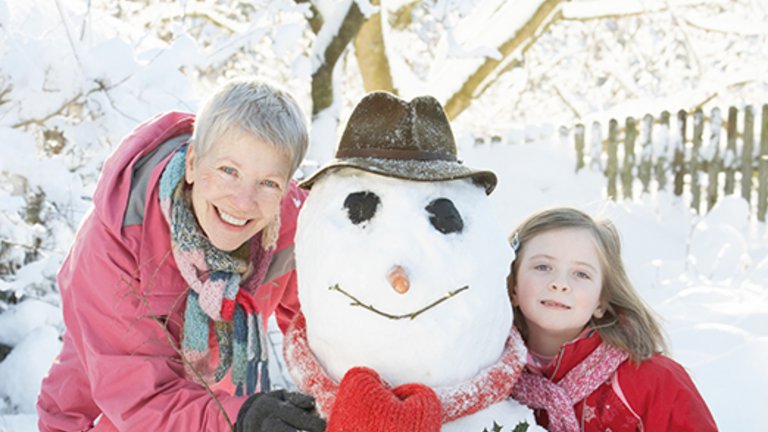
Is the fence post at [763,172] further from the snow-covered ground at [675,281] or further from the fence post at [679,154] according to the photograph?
the fence post at [679,154]

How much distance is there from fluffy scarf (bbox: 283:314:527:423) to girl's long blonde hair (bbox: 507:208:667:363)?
0.45 meters

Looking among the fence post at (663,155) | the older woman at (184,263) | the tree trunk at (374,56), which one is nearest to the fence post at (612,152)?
the fence post at (663,155)

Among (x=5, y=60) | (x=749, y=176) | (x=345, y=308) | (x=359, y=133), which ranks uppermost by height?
(x=5, y=60)

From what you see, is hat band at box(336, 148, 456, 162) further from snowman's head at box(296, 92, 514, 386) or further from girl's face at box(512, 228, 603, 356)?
girl's face at box(512, 228, 603, 356)

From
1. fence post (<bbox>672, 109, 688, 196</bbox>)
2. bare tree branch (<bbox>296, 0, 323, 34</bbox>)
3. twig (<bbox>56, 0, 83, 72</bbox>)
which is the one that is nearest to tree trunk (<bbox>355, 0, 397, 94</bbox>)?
bare tree branch (<bbox>296, 0, 323, 34</bbox>)

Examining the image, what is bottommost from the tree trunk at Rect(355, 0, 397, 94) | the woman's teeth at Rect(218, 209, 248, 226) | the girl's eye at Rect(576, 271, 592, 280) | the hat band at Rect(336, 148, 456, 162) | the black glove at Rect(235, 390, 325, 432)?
the black glove at Rect(235, 390, 325, 432)

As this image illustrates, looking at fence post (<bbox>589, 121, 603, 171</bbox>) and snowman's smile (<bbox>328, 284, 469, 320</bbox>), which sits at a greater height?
snowman's smile (<bbox>328, 284, 469, 320</bbox>)

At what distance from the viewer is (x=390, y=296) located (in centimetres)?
179

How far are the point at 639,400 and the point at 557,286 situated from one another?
39cm

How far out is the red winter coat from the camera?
2.20 m

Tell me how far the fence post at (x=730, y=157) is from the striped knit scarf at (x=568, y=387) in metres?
7.15

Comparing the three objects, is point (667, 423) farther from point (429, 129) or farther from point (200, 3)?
point (200, 3)

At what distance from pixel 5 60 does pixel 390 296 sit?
92.5 inches

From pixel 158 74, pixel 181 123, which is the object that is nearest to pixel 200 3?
pixel 158 74
